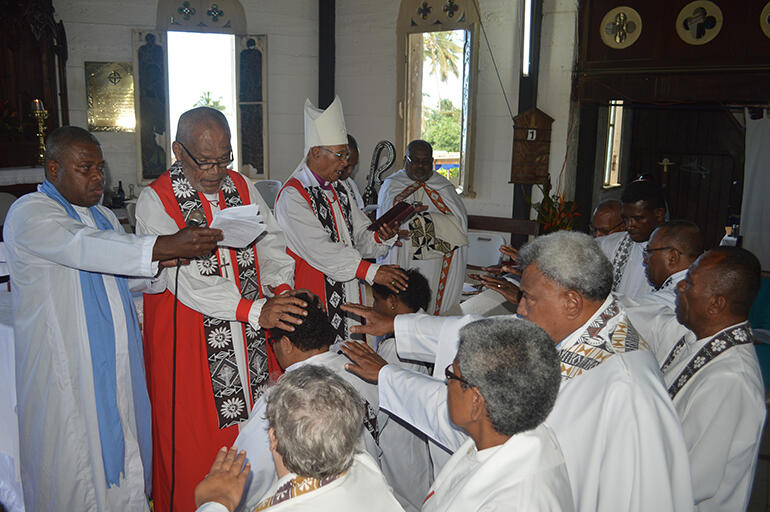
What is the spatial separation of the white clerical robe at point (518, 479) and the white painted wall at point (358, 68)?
23.1 feet

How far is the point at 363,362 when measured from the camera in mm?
2545

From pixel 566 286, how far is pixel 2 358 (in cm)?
303

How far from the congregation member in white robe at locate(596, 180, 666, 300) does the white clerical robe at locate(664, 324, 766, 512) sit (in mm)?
1538

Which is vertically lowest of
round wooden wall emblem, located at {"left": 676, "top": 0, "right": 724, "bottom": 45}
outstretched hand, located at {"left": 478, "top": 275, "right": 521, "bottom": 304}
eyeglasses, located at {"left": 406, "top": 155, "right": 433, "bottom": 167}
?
outstretched hand, located at {"left": 478, "top": 275, "right": 521, "bottom": 304}

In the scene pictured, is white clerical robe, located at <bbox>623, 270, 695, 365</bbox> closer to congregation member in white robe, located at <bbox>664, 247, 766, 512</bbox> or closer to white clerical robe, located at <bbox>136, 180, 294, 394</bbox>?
congregation member in white robe, located at <bbox>664, 247, 766, 512</bbox>

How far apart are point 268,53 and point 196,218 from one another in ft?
23.0

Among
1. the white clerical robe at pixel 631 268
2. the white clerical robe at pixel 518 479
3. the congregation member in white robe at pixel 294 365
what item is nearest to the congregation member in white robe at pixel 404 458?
the congregation member in white robe at pixel 294 365

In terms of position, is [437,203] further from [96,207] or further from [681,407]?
[681,407]

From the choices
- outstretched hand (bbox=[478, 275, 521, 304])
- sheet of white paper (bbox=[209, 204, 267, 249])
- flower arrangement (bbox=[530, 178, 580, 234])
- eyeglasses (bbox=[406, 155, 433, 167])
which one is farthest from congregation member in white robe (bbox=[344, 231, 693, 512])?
flower arrangement (bbox=[530, 178, 580, 234])

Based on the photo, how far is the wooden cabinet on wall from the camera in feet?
26.6

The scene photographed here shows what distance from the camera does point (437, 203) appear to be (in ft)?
20.4

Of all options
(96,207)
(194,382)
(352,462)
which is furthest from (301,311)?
(96,207)

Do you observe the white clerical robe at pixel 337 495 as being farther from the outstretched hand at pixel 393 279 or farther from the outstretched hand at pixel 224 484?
the outstretched hand at pixel 393 279

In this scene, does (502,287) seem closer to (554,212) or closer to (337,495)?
(337,495)
